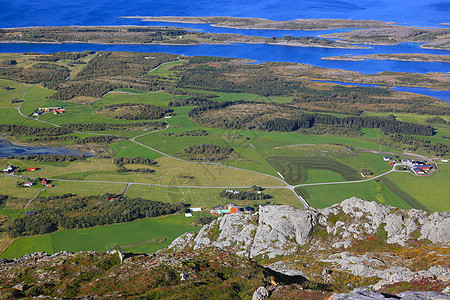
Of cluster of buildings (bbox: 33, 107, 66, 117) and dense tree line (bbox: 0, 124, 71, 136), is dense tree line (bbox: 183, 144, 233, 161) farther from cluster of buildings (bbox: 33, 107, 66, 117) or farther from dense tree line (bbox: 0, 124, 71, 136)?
cluster of buildings (bbox: 33, 107, 66, 117)

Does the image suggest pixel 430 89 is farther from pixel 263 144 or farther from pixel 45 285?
pixel 45 285

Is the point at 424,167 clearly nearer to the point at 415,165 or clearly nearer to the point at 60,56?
the point at 415,165

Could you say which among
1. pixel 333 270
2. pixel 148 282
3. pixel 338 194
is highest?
pixel 148 282

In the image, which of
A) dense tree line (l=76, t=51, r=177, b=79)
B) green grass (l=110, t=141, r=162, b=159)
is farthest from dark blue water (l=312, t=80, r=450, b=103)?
green grass (l=110, t=141, r=162, b=159)

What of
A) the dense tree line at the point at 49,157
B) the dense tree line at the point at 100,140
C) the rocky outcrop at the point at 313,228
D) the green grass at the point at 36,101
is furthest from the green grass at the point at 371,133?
the green grass at the point at 36,101

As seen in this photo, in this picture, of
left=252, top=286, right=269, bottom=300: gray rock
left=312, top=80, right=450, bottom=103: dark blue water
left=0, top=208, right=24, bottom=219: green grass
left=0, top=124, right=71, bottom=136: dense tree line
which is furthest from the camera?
left=312, top=80, right=450, bottom=103: dark blue water

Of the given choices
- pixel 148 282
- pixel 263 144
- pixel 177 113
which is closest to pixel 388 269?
pixel 148 282
